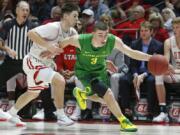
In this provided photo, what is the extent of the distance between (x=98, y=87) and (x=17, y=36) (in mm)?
3229

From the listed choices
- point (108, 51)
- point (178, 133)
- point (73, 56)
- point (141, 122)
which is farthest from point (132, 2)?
point (178, 133)

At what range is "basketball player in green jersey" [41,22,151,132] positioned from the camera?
7378 mm

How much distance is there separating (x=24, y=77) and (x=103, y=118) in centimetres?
168

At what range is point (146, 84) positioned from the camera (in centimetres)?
973

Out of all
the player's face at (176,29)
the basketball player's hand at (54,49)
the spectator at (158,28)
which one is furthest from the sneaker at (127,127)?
the spectator at (158,28)

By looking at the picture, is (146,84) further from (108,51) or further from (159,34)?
(108,51)

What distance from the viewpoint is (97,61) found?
26.0 ft

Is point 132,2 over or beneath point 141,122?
over

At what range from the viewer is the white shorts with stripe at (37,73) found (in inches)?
317

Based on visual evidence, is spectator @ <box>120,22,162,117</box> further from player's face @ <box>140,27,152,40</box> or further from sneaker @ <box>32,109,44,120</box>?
sneaker @ <box>32,109,44,120</box>

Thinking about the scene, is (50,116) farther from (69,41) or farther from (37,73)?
(69,41)

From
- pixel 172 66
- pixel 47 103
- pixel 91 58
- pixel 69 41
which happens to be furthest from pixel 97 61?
pixel 47 103

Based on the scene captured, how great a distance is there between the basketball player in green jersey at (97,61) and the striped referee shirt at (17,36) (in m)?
2.29

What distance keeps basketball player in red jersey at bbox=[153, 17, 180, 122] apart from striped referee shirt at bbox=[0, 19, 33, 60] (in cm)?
254
